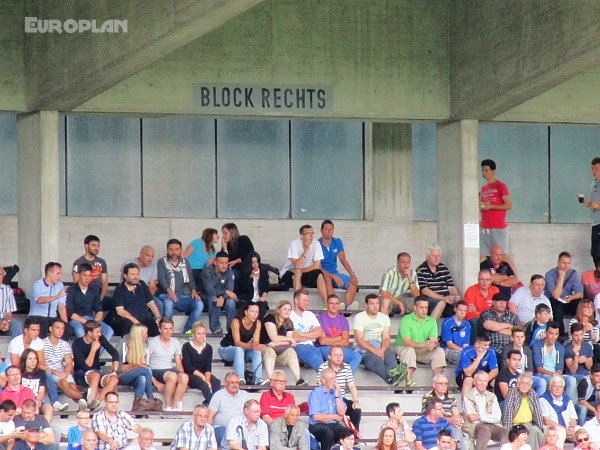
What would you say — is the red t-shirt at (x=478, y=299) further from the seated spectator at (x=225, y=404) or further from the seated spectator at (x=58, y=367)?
the seated spectator at (x=58, y=367)

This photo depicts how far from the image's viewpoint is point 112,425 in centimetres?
1315

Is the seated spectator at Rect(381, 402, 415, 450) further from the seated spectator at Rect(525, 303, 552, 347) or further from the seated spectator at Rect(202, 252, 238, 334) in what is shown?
the seated spectator at Rect(202, 252, 238, 334)

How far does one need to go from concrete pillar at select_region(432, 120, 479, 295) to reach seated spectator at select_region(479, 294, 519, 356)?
39.0 inches

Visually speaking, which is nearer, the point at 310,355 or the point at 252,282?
the point at 310,355

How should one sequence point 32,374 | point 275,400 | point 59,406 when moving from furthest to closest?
point 275,400, point 59,406, point 32,374

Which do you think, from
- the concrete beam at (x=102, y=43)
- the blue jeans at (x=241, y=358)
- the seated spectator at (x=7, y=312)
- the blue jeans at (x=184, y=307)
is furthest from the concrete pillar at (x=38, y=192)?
the blue jeans at (x=241, y=358)

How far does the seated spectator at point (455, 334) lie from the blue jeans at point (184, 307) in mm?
2701

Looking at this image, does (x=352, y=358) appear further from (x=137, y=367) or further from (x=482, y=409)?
(x=137, y=367)

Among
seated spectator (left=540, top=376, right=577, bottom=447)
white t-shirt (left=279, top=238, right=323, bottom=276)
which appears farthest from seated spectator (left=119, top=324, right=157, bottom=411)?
seated spectator (left=540, top=376, right=577, bottom=447)

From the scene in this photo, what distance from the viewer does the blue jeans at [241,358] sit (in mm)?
14445

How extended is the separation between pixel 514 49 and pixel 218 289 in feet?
13.6

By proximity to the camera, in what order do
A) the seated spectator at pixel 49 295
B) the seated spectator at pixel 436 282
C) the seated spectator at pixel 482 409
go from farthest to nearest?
the seated spectator at pixel 436 282
the seated spectator at pixel 49 295
the seated spectator at pixel 482 409

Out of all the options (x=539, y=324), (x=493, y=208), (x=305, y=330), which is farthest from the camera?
(x=493, y=208)

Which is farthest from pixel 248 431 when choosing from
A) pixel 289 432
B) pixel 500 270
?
pixel 500 270
